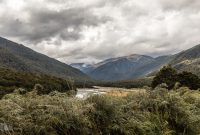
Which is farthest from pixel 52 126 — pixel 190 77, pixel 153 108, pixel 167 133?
pixel 190 77

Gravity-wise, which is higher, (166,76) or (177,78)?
(166,76)

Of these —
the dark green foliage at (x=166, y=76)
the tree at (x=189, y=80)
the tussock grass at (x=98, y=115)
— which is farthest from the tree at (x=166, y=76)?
the tussock grass at (x=98, y=115)

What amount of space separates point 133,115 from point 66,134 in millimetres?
2952

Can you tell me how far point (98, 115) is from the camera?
973 centimetres

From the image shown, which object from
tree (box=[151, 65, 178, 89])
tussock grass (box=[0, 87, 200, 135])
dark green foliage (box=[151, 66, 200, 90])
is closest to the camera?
tussock grass (box=[0, 87, 200, 135])

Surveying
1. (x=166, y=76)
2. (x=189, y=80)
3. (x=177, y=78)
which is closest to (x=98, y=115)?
(x=189, y=80)

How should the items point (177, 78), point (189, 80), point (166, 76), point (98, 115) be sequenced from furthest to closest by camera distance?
point (166, 76), point (177, 78), point (189, 80), point (98, 115)

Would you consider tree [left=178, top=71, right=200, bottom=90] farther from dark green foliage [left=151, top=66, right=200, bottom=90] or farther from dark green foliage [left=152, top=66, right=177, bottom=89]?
dark green foliage [left=152, top=66, right=177, bottom=89]

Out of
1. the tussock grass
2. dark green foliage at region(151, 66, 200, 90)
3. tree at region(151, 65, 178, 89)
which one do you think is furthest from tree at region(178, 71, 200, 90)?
the tussock grass

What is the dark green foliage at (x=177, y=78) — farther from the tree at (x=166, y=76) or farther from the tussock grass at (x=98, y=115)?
the tussock grass at (x=98, y=115)

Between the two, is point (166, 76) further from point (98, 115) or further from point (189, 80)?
point (98, 115)

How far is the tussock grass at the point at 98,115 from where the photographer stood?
27.2 feet

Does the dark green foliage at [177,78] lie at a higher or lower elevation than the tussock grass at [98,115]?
higher

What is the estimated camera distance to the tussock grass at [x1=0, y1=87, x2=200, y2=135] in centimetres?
830
